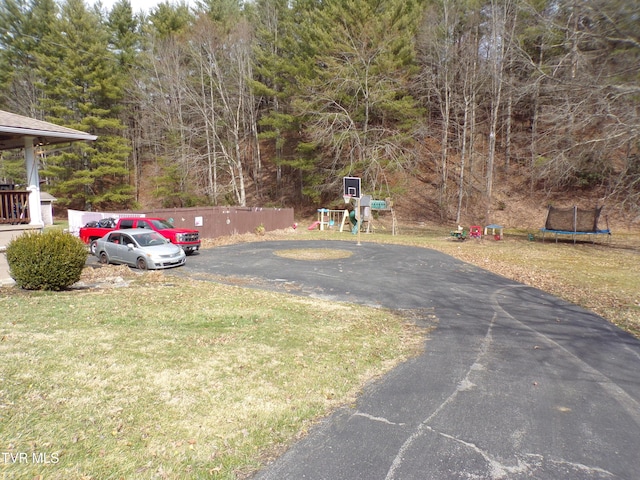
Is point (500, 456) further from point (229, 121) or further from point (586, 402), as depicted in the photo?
point (229, 121)

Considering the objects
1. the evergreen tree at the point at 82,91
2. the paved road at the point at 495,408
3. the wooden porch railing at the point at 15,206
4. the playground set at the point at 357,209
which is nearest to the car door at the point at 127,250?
the wooden porch railing at the point at 15,206

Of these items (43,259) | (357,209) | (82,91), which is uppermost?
(82,91)

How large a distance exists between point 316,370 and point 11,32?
5641 cm

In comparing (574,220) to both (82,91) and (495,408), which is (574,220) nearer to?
(495,408)

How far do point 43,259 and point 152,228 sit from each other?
849 cm

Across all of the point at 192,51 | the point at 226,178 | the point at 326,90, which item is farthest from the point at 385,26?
the point at 226,178

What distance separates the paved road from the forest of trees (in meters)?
21.7

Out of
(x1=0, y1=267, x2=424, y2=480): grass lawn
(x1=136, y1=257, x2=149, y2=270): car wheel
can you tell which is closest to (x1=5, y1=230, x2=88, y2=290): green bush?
(x1=0, y1=267, x2=424, y2=480): grass lawn

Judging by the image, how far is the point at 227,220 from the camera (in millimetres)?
25016

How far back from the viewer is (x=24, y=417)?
12.7ft

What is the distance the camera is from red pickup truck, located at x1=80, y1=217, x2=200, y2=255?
17438 mm

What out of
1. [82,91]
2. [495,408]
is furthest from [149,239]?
[82,91]

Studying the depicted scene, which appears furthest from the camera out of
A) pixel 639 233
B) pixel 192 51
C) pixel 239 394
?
pixel 192 51

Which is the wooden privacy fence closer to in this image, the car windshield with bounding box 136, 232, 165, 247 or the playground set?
the playground set
